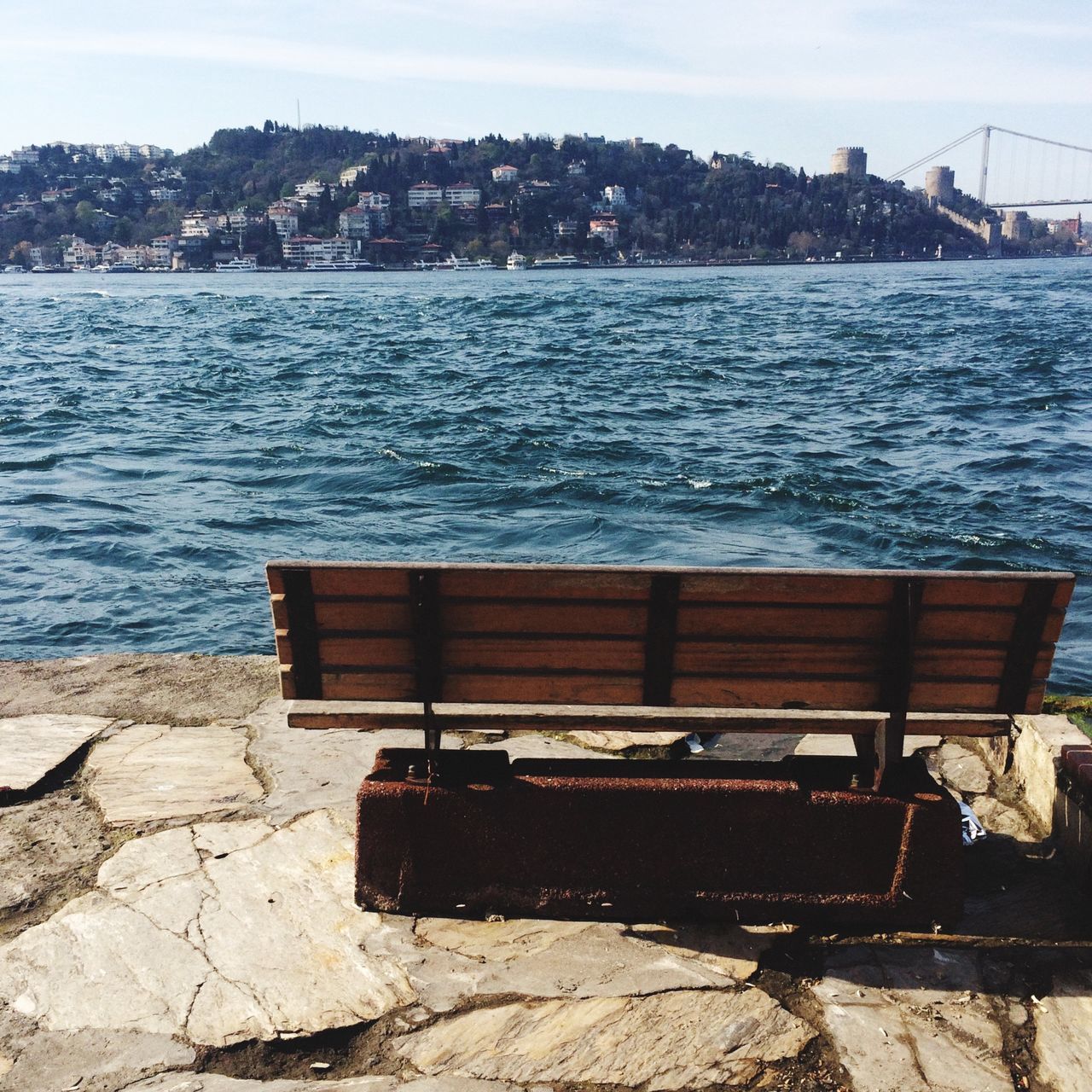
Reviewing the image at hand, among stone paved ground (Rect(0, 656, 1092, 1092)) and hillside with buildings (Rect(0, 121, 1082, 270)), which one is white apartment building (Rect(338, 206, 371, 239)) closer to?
hillside with buildings (Rect(0, 121, 1082, 270))

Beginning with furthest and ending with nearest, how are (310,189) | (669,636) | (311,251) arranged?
(310,189) < (311,251) < (669,636)

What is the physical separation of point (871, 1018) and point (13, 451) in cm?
1200

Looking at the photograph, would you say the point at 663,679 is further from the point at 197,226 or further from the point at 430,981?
the point at 197,226

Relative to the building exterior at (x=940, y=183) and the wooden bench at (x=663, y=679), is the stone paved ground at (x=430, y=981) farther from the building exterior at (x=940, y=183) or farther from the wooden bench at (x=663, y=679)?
the building exterior at (x=940, y=183)

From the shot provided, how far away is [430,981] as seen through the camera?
2344mm

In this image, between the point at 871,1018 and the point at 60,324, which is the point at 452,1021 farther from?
the point at 60,324

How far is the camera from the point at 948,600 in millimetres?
2420

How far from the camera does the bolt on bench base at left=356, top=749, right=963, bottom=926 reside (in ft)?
8.33

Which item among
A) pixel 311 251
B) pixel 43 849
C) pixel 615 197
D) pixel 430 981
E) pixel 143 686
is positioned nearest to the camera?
pixel 430 981

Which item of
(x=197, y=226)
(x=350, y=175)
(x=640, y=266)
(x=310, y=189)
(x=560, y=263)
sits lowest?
(x=640, y=266)

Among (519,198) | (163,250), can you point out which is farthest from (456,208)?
(163,250)

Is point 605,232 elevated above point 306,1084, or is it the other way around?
point 605,232

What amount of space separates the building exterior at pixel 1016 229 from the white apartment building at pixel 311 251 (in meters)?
77.5

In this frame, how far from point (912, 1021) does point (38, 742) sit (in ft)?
8.81
